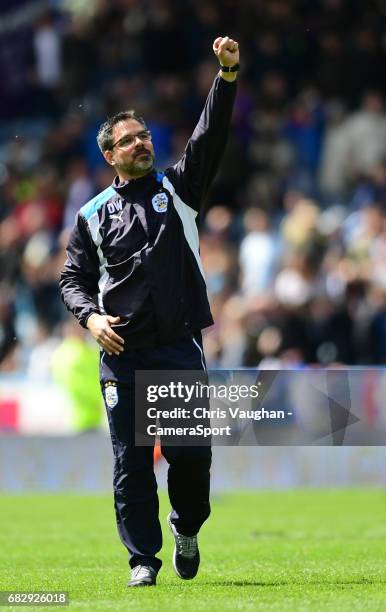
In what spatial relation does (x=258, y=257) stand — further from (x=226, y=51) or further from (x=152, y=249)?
(x=226, y=51)

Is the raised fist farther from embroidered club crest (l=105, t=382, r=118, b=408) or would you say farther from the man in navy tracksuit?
embroidered club crest (l=105, t=382, r=118, b=408)

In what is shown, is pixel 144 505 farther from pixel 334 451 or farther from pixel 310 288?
Answer: pixel 310 288

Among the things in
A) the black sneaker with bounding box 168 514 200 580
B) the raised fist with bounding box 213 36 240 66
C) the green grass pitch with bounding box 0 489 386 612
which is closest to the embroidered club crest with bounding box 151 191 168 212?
the raised fist with bounding box 213 36 240 66

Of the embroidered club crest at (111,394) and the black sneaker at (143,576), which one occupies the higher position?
the embroidered club crest at (111,394)

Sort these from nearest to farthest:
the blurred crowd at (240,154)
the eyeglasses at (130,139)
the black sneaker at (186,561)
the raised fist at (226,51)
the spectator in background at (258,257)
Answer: the raised fist at (226,51) < the eyeglasses at (130,139) < the black sneaker at (186,561) < the blurred crowd at (240,154) < the spectator in background at (258,257)

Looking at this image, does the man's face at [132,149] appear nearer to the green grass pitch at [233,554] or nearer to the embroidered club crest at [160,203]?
the embroidered club crest at [160,203]

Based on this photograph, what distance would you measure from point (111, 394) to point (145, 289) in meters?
0.59

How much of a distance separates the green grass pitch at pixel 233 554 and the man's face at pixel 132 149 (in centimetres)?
222

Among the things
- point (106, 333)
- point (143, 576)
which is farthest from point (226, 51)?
point (143, 576)

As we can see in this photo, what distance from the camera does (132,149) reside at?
812cm

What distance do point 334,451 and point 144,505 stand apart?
8.02 meters

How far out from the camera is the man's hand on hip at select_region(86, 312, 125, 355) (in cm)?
787

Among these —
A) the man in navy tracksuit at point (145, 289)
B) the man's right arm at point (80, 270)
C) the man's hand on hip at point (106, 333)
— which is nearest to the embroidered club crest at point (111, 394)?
→ the man in navy tracksuit at point (145, 289)

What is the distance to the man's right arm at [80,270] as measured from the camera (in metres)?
8.17
